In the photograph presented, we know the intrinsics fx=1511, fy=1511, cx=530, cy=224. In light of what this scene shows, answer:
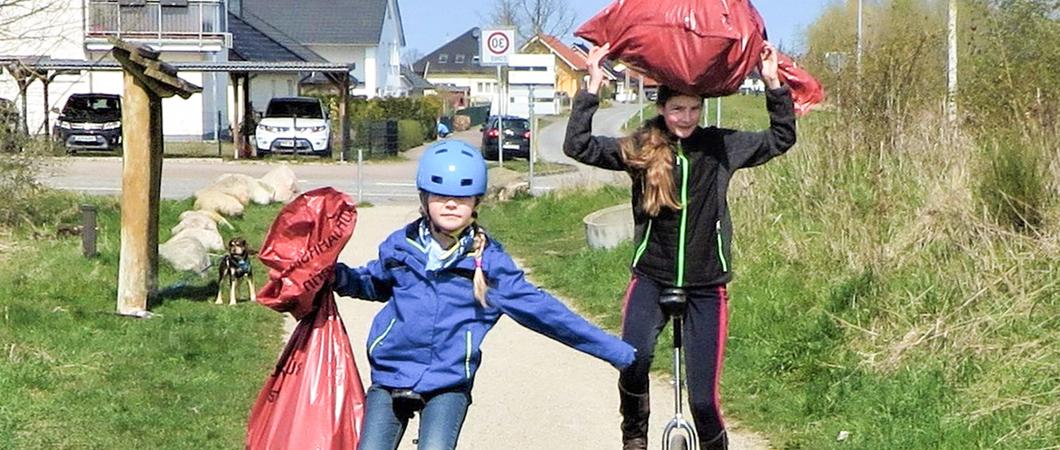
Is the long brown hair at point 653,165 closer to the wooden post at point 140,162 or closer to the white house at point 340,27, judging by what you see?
the wooden post at point 140,162

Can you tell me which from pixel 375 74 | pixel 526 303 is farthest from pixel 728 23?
pixel 375 74

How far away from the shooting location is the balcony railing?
4962 cm

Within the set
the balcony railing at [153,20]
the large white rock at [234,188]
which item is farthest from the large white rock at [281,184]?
the balcony railing at [153,20]

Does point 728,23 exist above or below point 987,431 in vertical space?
above

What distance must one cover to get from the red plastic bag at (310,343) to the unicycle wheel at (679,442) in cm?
135

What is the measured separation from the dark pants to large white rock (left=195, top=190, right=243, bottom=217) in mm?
16627

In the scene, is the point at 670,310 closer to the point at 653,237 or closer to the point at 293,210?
the point at 653,237

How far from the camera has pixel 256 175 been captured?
122 feet

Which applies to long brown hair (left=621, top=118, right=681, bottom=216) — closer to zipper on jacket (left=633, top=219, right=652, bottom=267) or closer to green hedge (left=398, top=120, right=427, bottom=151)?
zipper on jacket (left=633, top=219, right=652, bottom=267)

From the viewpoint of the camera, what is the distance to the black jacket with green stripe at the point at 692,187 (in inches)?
246

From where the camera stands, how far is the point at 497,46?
29062 mm

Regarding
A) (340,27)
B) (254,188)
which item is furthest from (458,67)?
(254,188)

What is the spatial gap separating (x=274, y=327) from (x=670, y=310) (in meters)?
6.91

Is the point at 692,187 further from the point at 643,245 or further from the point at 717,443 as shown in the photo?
the point at 717,443
